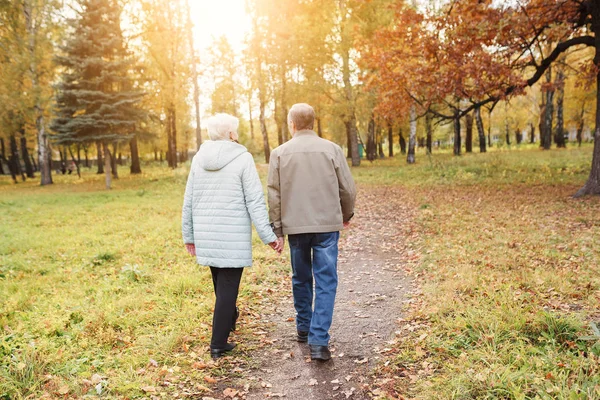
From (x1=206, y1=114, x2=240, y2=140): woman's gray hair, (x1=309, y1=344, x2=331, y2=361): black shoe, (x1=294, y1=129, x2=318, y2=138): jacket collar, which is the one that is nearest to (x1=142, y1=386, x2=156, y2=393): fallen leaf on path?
(x1=309, y1=344, x2=331, y2=361): black shoe

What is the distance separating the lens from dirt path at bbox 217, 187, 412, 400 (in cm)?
366

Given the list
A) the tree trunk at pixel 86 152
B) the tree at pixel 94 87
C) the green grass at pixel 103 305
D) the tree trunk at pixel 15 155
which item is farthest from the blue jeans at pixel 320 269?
the tree trunk at pixel 15 155

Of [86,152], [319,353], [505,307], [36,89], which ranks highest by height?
[36,89]

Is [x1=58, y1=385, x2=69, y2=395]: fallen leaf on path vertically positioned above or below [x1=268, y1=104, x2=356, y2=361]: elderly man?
below

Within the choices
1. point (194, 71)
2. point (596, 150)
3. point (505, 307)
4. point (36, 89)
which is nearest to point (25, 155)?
point (36, 89)

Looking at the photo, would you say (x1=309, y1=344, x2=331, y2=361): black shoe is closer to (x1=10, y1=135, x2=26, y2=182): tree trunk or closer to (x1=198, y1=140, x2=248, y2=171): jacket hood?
(x1=198, y1=140, x2=248, y2=171): jacket hood

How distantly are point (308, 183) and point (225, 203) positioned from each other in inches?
31.1

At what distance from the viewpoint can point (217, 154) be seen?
3.88 meters

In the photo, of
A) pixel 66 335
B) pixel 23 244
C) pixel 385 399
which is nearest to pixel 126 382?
pixel 66 335

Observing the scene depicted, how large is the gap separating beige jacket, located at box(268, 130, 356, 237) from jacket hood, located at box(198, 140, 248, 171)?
0.37 m

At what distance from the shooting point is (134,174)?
30.5 meters

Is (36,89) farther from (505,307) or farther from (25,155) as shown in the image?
(505,307)

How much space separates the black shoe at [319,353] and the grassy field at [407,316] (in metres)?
0.54

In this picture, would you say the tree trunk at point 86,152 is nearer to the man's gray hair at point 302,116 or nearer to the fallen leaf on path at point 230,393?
the man's gray hair at point 302,116
